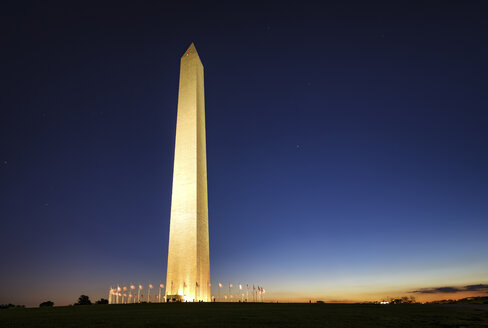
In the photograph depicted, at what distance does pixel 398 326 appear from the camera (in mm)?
11555

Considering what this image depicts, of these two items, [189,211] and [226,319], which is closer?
[226,319]

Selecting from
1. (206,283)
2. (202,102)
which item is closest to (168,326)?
(206,283)

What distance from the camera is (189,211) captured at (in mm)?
34344

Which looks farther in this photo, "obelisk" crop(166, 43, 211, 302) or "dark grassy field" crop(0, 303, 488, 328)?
"obelisk" crop(166, 43, 211, 302)

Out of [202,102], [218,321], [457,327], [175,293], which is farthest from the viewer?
[202,102]

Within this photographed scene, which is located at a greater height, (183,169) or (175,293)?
(183,169)

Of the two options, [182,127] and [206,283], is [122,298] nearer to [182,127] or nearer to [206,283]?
[206,283]

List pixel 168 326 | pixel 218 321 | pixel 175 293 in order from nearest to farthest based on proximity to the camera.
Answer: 1. pixel 168 326
2. pixel 218 321
3. pixel 175 293

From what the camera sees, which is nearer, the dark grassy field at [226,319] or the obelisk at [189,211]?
the dark grassy field at [226,319]

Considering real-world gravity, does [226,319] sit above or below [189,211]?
below

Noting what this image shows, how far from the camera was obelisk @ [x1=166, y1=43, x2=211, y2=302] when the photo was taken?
108 feet

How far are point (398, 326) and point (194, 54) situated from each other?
37083 millimetres

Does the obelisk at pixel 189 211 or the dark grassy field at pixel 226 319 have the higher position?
the obelisk at pixel 189 211

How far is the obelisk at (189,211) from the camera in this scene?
108 ft
